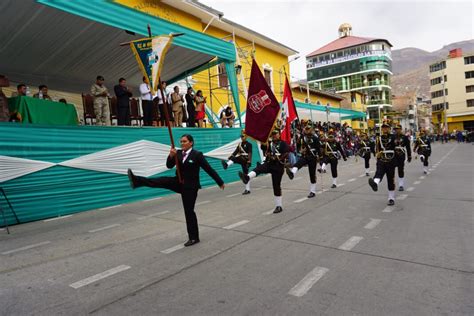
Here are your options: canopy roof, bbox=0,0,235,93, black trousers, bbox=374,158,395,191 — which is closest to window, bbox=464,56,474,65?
canopy roof, bbox=0,0,235,93

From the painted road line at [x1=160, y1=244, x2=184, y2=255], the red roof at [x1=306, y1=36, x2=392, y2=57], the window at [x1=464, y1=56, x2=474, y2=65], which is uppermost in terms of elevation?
the red roof at [x1=306, y1=36, x2=392, y2=57]

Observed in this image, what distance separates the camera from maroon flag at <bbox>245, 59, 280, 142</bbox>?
835 centimetres

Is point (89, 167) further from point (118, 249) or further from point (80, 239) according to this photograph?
point (118, 249)

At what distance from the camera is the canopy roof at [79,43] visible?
8.44 metres

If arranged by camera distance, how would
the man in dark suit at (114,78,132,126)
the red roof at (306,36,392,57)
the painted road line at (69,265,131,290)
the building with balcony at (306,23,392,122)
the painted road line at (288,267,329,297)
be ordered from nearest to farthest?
1. the painted road line at (288,267,329,297)
2. the painted road line at (69,265,131,290)
3. the man in dark suit at (114,78,132,126)
4. the building with balcony at (306,23,392,122)
5. the red roof at (306,36,392,57)

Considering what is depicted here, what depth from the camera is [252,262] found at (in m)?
4.61

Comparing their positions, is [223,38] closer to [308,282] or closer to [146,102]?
[146,102]

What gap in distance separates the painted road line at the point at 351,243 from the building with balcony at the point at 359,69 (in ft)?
220

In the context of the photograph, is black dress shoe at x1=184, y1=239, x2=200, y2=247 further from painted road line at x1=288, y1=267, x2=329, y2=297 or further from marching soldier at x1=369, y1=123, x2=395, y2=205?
marching soldier at x1=369, y1=123, x2=395, y2=205

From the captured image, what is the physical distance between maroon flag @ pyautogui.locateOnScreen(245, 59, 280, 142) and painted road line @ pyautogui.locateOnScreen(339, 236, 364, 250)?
3.55 metres

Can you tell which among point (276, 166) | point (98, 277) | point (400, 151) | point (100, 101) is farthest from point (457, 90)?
point (98, 277)

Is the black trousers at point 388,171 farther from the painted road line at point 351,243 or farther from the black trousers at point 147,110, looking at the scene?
the black trousers at point 147,110

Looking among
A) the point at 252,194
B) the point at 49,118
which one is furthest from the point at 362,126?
the point at 49,118

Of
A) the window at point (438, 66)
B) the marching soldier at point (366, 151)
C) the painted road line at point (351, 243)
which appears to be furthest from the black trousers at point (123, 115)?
the window at point (438, 66)
